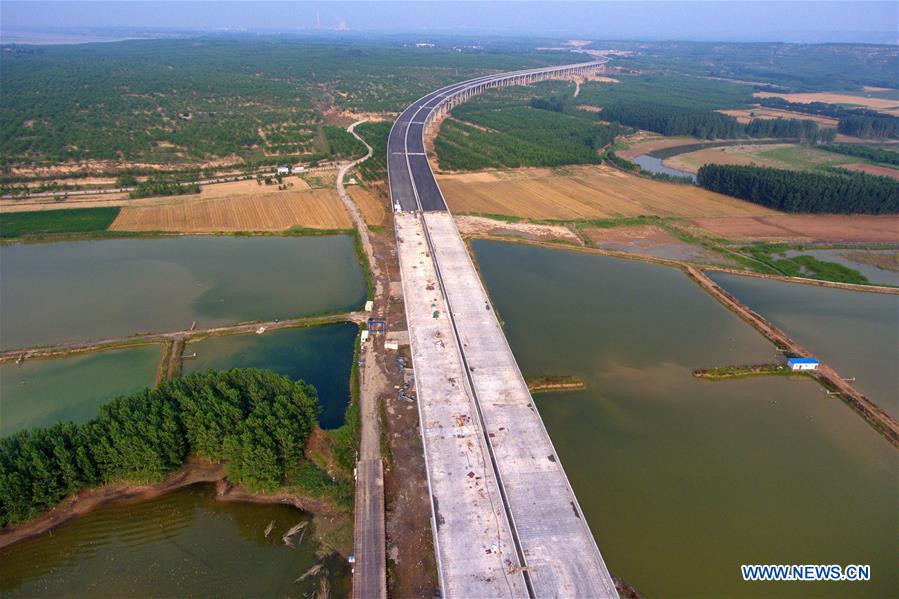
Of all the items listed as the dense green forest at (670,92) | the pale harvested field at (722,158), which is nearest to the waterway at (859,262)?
the pale harvested field at (722,158)

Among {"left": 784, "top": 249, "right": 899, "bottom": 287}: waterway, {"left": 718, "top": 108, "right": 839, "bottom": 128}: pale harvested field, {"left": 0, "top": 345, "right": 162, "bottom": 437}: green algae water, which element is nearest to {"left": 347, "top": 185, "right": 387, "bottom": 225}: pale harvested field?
{"left": 0, "top": 345, "right": 162, "bottom": 437}: green algae water

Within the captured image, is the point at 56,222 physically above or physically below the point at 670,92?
below

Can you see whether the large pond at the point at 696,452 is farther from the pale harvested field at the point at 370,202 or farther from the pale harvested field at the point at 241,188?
Result: the pale harvested field at the point at 241,188

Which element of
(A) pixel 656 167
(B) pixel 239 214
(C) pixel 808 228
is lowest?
(C) pixel 808 228

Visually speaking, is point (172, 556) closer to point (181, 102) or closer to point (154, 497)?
point (154, 497)

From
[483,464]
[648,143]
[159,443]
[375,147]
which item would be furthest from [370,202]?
[648,143]

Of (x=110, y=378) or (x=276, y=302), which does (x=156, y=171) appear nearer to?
(x=276, y=302)

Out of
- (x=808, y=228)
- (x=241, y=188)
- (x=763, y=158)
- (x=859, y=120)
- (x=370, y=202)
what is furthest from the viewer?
(x=859, y=120)
